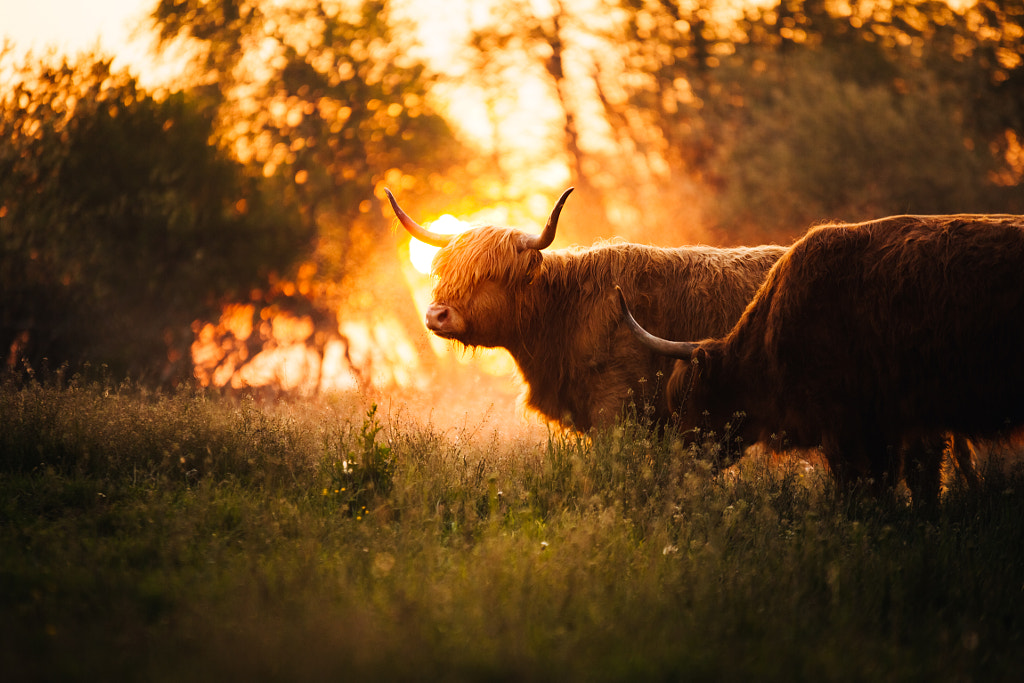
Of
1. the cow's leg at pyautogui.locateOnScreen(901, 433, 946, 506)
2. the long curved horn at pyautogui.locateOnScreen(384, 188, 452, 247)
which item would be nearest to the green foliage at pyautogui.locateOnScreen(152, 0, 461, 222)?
the long curved horn at pyautogui.locateOnScreen(384, 188, 452, 247)

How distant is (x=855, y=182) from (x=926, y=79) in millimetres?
2768

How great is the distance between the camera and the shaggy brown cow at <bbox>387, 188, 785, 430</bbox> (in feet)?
17.1

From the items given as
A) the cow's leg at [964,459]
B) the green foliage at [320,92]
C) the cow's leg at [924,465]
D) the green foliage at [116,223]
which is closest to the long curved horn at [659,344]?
the cow's leg at [924,465]

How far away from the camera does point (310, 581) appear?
286cm

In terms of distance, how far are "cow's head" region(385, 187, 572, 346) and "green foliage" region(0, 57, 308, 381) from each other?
5.78m

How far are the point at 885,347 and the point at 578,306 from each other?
6.54 feet

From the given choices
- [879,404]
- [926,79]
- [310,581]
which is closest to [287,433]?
[310,581]

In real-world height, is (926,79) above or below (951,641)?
below

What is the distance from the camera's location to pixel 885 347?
4074 millimetres

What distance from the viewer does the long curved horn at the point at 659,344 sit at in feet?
15.7

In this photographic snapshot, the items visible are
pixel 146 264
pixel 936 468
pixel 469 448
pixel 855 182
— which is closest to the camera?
pixel 936 468

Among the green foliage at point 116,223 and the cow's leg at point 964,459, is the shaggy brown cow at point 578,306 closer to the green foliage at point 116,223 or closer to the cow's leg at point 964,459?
the cow's leg at point 964,459

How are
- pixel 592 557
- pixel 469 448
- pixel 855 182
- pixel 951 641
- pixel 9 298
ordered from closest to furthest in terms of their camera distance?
1. pixel 951 641
2. pixel 592 557
3. pixel 469 448
4. pixel 9 298
5. pixel 855 182

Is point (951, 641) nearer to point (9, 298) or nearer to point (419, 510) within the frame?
point (419, 510)
